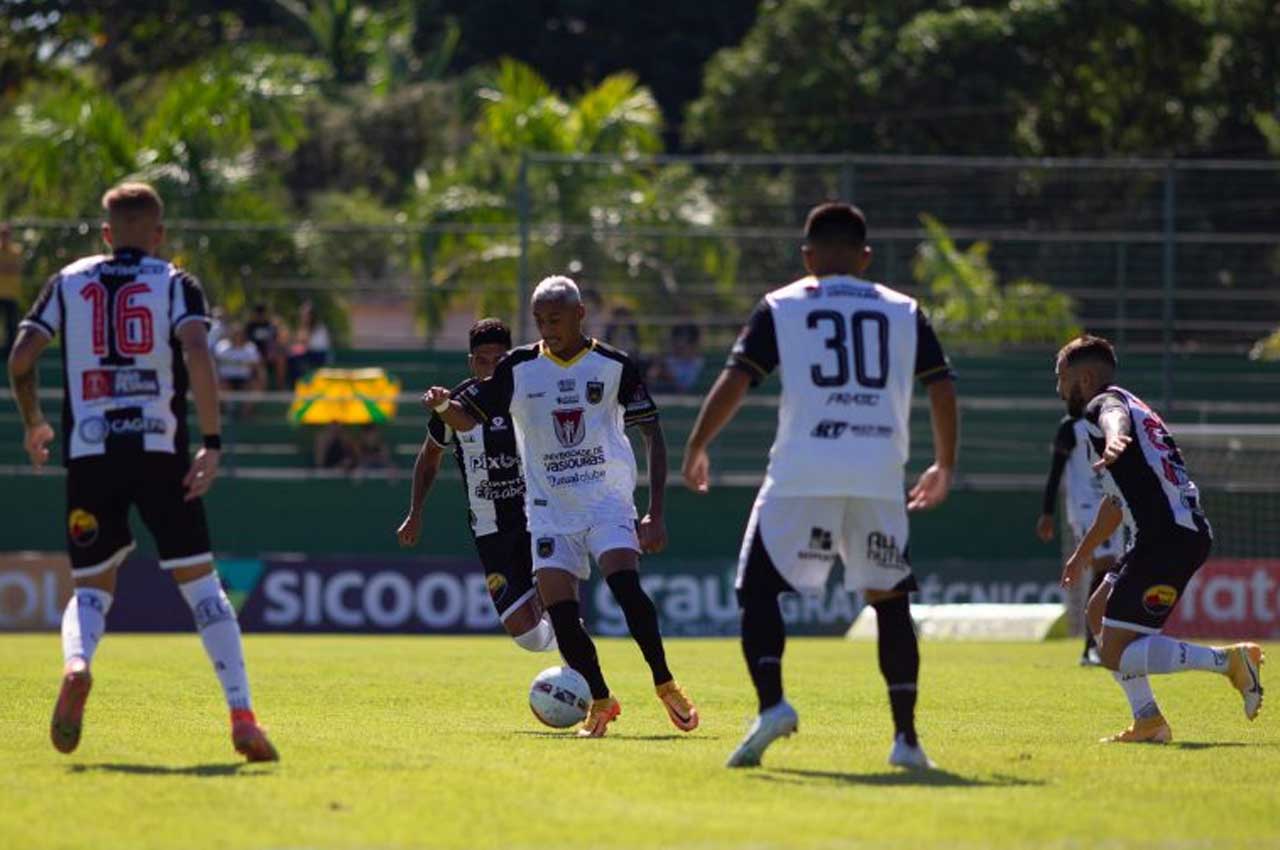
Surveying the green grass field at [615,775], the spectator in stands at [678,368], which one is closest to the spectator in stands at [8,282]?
the spectator in stands at [678,368]

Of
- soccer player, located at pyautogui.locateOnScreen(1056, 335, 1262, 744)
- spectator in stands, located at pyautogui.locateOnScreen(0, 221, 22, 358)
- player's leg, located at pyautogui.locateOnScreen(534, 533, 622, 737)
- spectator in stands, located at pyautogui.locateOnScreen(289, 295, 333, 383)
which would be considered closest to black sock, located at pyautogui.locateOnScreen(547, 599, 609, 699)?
player's leg, located at pyautogui.locateOnScreen(534, 533, 622, 737)

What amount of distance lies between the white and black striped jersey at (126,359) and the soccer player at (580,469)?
92.1 inches

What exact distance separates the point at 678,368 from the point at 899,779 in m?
20.4

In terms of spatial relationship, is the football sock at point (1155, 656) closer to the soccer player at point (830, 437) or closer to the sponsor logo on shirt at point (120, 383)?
the soccer player at point (830, 437)

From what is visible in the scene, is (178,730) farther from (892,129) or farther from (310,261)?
(892,129)

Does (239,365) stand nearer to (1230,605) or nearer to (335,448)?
(335,448)

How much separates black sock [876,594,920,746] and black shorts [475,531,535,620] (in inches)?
155

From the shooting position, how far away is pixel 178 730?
1109cm

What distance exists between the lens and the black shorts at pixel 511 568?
13.0 meters

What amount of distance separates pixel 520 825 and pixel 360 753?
2.32 m

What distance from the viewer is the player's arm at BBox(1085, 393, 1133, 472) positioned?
1093cm

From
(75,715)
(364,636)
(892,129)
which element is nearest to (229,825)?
(75,715)

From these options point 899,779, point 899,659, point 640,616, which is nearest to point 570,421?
point 640,616

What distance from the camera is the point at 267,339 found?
2970cm
